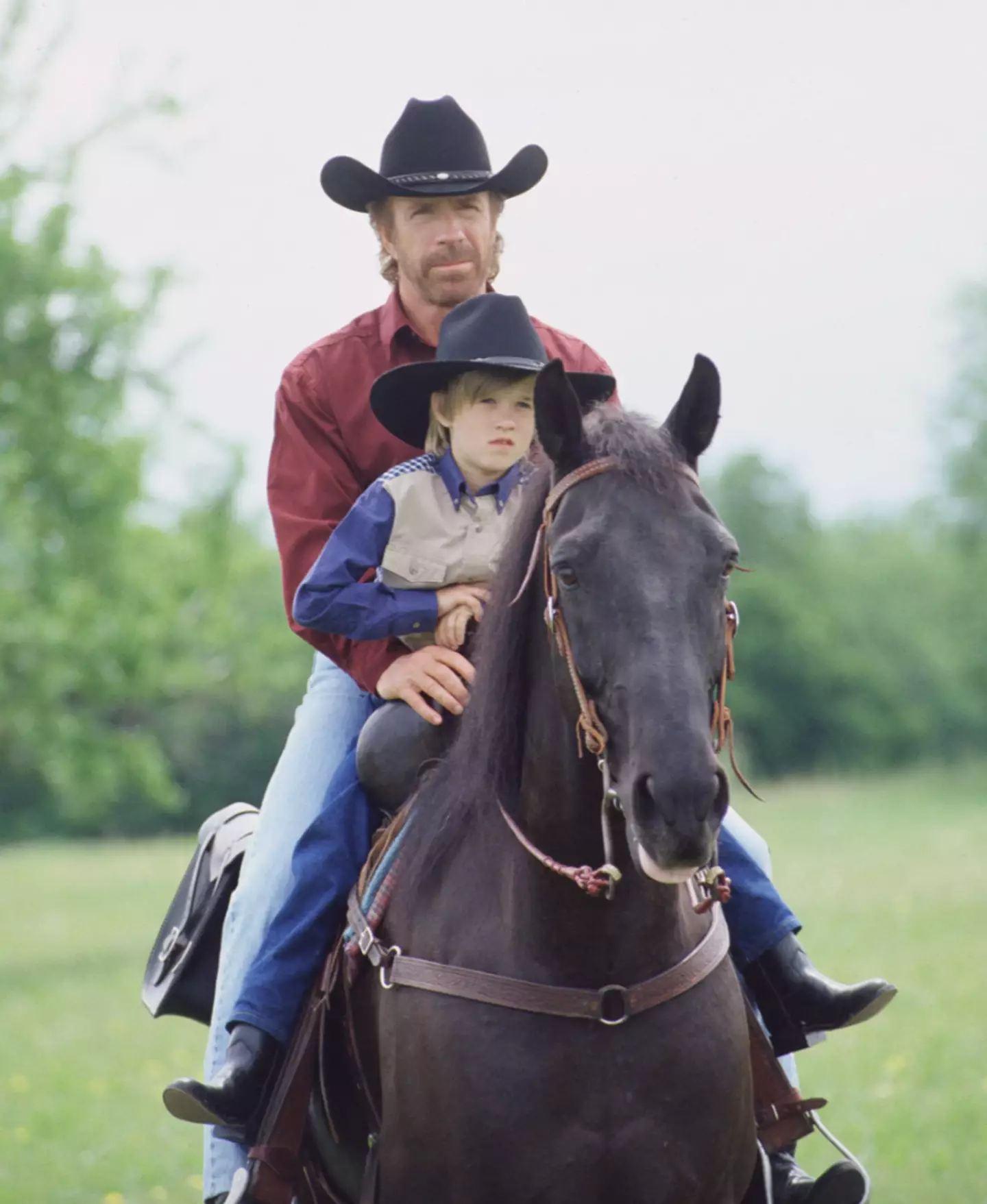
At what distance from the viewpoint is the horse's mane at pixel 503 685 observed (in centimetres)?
377

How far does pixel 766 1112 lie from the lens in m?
4.50

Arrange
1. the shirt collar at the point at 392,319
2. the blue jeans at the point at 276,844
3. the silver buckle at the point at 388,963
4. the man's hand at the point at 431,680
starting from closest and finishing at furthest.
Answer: the silver buckle at the point at 388,963, the man's hand at the point at 431,680, the blue jeans at the point at 276,844, the shirt collar at the point at 392,319

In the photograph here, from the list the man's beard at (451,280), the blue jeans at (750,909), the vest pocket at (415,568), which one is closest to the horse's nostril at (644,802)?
the vest pocket at (415,568)

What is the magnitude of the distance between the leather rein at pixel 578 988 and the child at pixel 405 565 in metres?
Answer: 0.43

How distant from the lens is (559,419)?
12.3ft

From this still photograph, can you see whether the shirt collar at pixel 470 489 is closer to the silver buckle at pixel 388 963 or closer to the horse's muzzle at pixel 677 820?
the silver buckle at pixel 388 963

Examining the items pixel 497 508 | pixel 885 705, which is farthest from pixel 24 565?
pixel 885 705

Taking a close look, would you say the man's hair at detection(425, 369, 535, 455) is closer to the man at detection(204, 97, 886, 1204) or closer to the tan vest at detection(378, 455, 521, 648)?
the tan vest at detection(378, 455, 521, 648)

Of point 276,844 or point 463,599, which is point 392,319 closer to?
point 463,599

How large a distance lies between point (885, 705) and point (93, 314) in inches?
2190

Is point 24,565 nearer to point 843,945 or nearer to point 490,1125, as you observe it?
Answer: point 843,945

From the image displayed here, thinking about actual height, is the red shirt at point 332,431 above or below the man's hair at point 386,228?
below

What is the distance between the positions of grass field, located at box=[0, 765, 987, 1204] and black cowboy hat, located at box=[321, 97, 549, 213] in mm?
6455

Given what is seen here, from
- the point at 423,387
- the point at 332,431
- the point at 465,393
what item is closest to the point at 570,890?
the point at 465,393
